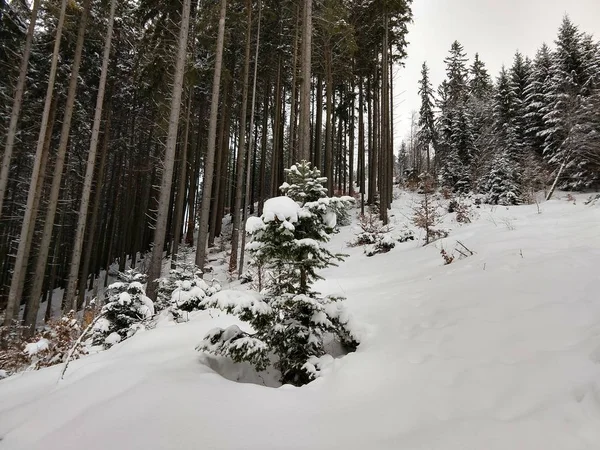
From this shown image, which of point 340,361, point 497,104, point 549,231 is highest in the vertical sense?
point 497,104

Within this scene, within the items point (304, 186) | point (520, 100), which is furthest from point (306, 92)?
point (520, 100)

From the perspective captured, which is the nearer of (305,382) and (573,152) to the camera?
(305,382)

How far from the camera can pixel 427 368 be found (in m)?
2.32

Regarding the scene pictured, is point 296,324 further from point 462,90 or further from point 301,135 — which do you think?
point 462,90

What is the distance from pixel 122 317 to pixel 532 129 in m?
27.4

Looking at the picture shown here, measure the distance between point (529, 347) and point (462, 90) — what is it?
35760 mm

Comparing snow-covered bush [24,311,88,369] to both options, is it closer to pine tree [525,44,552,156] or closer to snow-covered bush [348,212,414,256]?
snow-covered bush [348,212,414,256]

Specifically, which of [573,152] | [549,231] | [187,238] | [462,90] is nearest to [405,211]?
[573,152]

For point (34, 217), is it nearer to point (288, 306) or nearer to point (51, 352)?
point (51, 352)

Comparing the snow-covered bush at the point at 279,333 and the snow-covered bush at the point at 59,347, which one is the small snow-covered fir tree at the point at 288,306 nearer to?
the snow-covered bush at the point at 279,333

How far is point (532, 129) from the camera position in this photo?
21969mm

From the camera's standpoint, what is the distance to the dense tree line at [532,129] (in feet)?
54.5

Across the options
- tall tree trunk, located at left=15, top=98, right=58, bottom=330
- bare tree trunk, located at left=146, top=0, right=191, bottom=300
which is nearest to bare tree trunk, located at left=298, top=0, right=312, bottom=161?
bare tree trunk, located at left=146, top=0, right=191, bottom=300

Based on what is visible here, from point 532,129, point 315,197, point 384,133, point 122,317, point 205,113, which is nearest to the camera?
point 315,197
